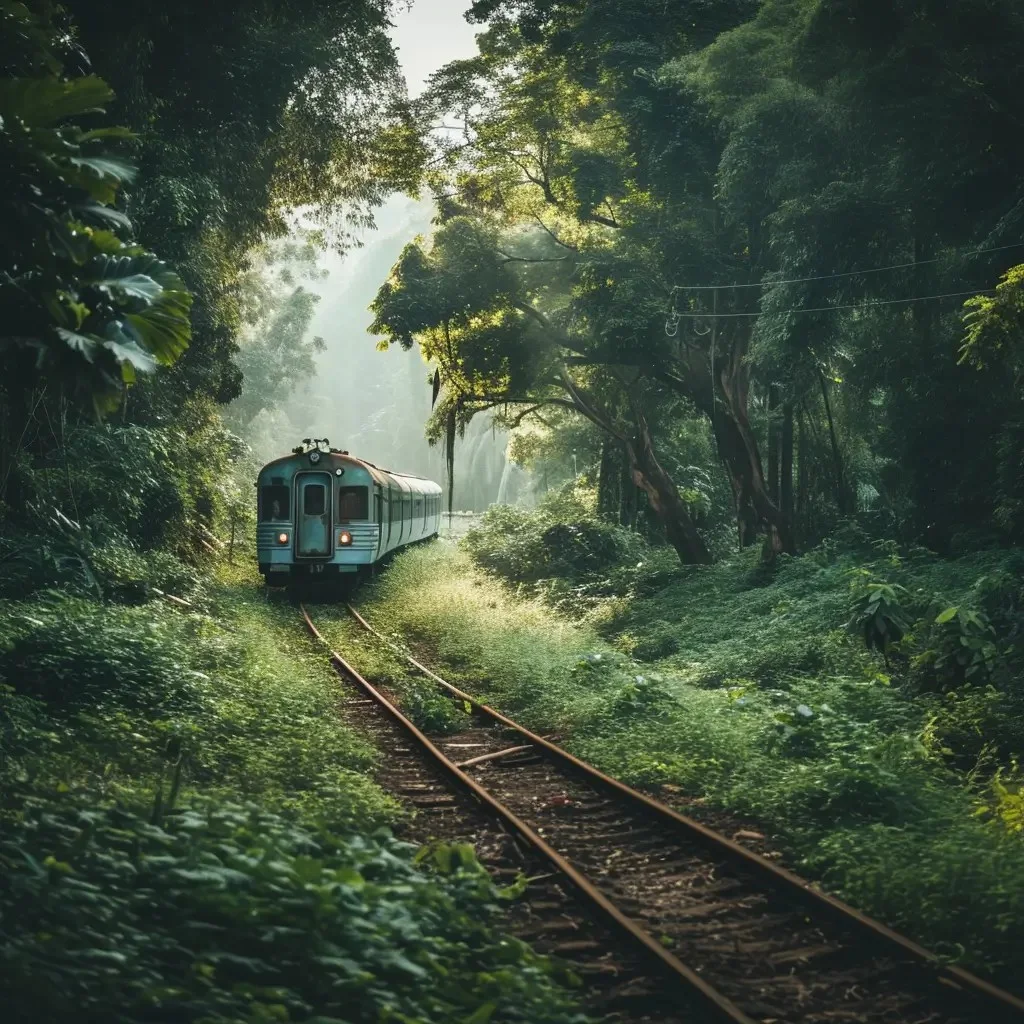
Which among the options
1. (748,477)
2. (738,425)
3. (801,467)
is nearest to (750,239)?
(738,425)

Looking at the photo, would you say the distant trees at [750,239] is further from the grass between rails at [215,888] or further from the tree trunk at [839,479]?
the grass between rails at [215,888]

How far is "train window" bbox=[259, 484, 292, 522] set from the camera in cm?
1902

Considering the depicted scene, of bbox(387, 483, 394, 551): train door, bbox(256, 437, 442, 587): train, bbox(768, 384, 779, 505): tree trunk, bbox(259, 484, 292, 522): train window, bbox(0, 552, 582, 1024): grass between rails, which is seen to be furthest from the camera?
bbox(387, 483, 394, 551): train door

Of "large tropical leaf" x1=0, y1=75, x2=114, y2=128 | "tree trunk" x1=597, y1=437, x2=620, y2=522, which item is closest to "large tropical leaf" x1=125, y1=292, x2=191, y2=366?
"large tropical leaf" x1=0, y1=75, x2=114, y2=128

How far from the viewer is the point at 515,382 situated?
21.1 meters

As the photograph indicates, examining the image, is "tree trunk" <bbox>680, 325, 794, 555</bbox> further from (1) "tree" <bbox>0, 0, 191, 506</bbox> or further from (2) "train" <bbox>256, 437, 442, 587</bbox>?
(1) "tree" <bbox>0, 0, 191, 506</bbox>

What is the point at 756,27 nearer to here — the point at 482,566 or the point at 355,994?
the point at 482,566

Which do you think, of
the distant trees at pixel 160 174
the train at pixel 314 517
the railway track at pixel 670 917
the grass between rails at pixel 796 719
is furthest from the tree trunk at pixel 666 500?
the railway track at pixel 670 917

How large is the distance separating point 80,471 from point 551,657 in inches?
295

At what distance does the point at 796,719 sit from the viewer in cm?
841

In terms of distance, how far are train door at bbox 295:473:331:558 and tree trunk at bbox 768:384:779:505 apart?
9216mm

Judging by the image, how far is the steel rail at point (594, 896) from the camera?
431 cm

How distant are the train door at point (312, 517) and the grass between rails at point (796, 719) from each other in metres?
2.50

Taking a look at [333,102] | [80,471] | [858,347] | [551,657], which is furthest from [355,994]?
[333,102]
